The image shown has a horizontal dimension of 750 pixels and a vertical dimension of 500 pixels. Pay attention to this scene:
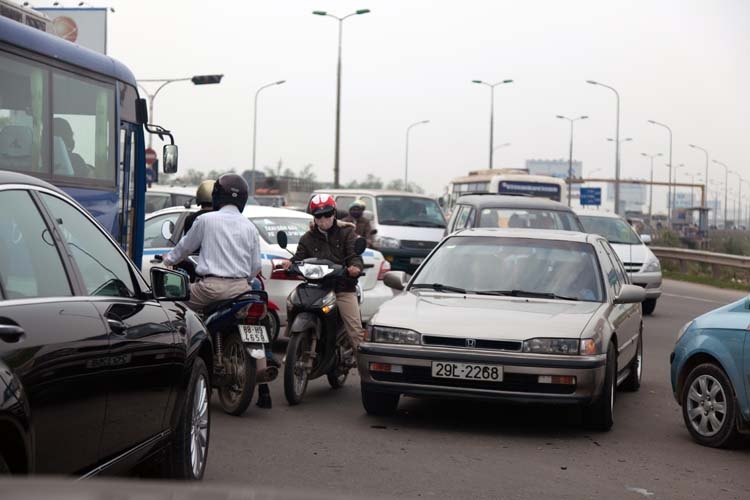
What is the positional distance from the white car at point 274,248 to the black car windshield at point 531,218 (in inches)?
152

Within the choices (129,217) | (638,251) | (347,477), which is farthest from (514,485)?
(638,251)

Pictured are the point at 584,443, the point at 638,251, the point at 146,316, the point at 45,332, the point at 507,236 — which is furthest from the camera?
the point at 638,251

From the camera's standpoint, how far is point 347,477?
7.20 meters

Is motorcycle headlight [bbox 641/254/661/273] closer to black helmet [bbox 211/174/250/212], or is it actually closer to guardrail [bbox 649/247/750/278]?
guardrail [bbox 649/247/750/278]

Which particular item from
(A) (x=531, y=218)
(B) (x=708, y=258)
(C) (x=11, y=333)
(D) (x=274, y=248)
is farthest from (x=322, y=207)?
(B) (x=708, y=258)

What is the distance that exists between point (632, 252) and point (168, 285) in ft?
55.4

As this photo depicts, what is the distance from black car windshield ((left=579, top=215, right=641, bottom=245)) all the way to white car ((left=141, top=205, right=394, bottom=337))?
8.65m

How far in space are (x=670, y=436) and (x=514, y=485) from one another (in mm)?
2438

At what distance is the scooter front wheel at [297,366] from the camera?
9.83 metres

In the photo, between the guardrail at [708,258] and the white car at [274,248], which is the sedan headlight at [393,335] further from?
the guardrail at [708,258]

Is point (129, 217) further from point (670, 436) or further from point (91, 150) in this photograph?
point (670, 436)

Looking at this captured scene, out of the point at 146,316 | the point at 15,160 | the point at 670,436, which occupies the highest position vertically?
the point at 15,160

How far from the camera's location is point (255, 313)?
9188 millimetres

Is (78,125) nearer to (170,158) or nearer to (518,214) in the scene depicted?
(170,158)
